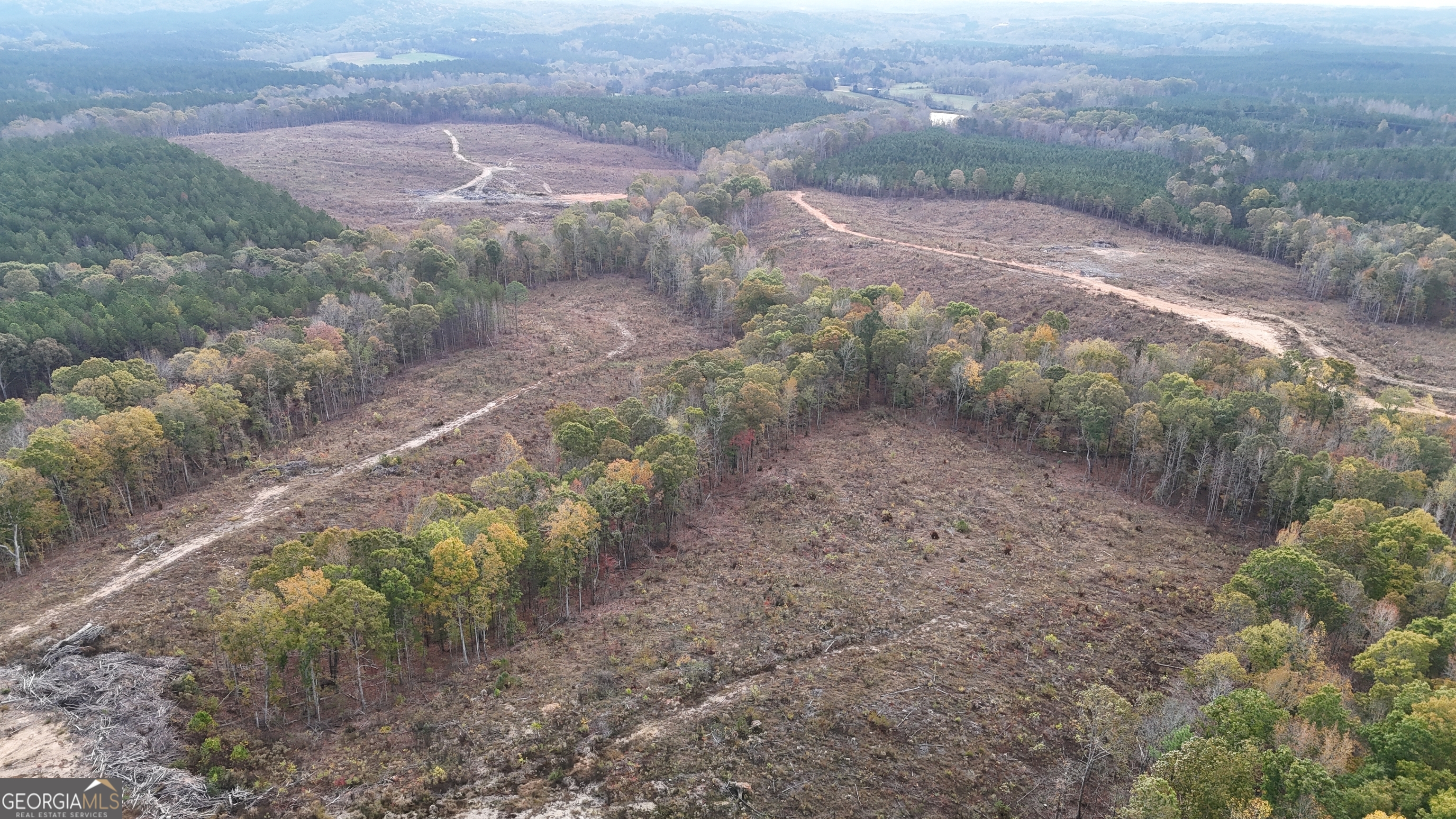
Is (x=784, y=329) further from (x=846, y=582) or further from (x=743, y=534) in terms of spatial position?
(x=846, y=582)

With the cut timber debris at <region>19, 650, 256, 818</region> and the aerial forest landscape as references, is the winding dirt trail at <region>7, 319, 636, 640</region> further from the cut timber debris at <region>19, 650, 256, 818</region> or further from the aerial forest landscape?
the cut timber debris at <region>19, 650, 256, 818</region>

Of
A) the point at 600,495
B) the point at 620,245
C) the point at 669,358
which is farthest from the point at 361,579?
the point at 620,245

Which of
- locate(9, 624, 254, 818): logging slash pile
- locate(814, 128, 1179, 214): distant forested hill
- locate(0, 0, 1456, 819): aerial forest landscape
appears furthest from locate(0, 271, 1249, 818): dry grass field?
locate(814, 128, 1179, 214): distant forested hill

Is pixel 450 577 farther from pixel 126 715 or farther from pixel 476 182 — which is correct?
pixel 476 182

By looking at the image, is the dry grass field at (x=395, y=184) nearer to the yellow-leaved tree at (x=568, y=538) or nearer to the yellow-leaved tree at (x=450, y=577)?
the yellow-leaved tree at (x=568, y=538)

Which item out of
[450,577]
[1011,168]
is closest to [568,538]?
[450,577]

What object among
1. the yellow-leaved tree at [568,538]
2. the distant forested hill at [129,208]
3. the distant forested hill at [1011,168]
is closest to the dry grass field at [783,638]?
the yellow-leaved tree at [568,538]

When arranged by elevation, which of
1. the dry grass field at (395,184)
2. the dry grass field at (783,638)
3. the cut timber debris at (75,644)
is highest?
the dry grass field at (395,184)
